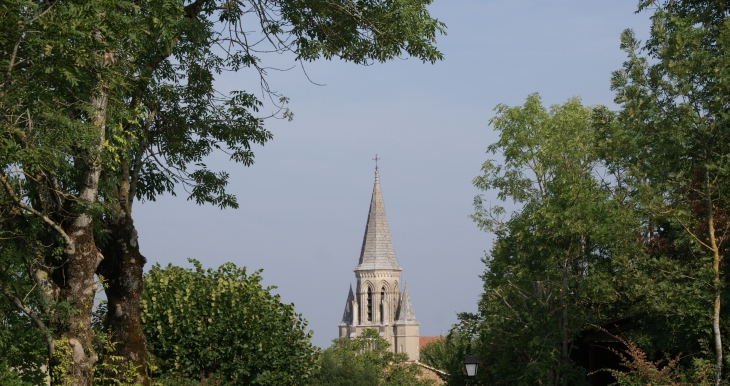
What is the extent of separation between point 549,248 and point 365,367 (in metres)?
20.6

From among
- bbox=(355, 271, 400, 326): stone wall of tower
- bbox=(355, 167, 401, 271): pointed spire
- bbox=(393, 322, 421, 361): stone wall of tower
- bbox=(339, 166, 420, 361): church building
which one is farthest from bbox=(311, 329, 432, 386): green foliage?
bbox=(393, 322, 421, 361): stone wall of tower

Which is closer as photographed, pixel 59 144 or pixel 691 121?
pixel 59 144

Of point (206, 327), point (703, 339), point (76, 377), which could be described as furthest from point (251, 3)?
point (206, 327)

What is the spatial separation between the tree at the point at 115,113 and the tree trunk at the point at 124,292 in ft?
0.06

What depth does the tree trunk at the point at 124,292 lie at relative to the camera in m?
13.5

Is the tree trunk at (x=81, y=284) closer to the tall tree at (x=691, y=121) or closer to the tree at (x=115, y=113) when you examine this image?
the tree at (x=115, y=113)

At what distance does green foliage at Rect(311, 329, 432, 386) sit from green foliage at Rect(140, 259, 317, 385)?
574 cm

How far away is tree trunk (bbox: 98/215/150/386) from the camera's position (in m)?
13.5

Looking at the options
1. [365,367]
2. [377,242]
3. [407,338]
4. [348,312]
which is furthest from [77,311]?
[348,312]

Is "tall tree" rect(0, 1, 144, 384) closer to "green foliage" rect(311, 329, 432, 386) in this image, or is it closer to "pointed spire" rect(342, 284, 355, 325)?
"green foliage" rect(311, 329, 432, 386)

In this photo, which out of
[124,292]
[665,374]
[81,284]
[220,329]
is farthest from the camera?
[220,329]

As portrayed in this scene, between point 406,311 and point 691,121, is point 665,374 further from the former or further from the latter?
point 406,311

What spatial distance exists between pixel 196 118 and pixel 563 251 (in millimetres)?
17688

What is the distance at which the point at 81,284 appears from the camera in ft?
38.7
